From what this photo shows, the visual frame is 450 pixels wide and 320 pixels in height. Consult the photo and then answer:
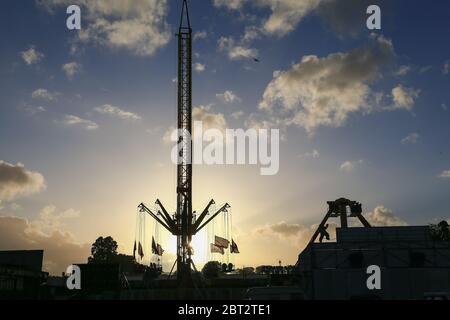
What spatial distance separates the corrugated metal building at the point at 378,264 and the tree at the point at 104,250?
323 feet

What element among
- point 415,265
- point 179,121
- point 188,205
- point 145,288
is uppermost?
point 179,121

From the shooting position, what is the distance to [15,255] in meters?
75.6

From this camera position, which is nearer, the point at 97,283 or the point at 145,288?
the point at 97,283

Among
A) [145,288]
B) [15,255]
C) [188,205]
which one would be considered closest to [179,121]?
[188,205]

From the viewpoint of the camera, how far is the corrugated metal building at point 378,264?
50.8 meters

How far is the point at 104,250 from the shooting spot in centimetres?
15088

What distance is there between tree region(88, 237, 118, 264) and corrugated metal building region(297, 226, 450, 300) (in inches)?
3873

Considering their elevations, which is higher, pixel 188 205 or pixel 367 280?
pixel 188 205

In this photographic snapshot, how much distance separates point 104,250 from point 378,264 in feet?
375

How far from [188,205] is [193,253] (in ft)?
31.3

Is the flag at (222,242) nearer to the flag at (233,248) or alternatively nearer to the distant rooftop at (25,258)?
the flag at (233,248)

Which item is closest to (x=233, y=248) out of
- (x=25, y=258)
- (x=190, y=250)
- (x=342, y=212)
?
(x=190, y=250)
